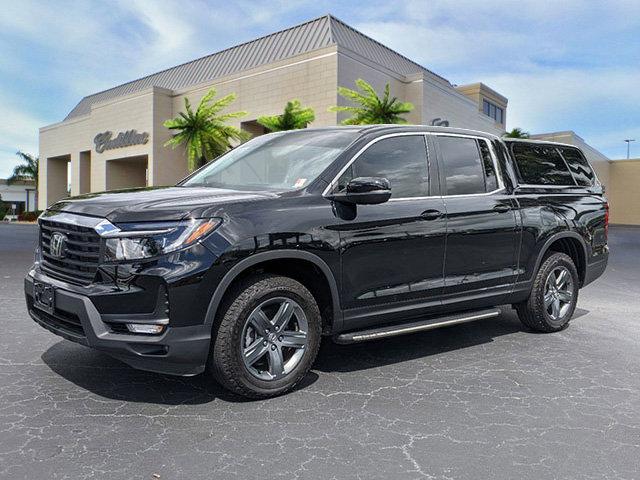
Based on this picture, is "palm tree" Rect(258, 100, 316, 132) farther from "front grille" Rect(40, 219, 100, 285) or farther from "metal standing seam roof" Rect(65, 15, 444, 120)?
"front grille" Rect(40, 219, 100, 285)

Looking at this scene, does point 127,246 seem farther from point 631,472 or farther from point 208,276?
point 631,472

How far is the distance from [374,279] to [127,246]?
180 centimetres

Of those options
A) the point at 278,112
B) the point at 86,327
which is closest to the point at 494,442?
the point at 86,327

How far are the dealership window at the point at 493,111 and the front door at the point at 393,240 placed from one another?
5174 cm

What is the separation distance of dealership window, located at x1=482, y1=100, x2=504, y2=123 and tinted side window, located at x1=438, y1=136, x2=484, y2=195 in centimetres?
5093

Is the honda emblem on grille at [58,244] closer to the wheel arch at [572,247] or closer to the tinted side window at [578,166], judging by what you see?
the wheel arch at [572,247]

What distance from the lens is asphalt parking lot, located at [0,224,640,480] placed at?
9.93 feet

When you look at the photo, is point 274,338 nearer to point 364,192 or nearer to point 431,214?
point 364,192

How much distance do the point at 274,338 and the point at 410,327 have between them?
1.19 metres

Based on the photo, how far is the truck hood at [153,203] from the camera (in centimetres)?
366

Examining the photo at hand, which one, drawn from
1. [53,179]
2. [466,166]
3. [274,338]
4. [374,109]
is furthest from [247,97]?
[274,338]

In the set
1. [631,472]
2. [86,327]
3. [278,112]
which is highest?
[278,112]

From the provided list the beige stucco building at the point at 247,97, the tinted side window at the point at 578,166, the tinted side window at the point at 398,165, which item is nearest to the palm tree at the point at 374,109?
the beige stucco building at the point at 247,97

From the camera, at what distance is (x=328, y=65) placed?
2991 centimetres
